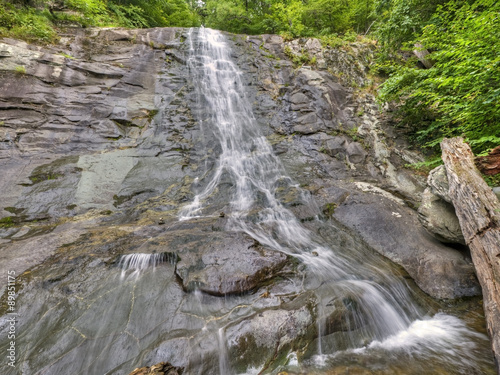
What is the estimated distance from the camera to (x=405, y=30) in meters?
8.26

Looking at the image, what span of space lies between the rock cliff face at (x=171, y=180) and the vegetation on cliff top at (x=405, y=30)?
3.66 ft

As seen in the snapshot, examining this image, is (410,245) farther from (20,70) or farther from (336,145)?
(20,70)

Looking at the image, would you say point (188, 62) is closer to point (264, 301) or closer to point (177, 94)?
point (177, 94)

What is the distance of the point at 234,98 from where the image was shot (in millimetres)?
10078

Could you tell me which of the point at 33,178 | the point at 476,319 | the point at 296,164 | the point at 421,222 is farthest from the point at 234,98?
the point at 476,319

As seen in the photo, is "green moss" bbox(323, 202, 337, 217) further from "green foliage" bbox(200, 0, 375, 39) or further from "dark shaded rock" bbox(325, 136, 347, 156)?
"green foliage" bbox(200, 0, 375, 39)

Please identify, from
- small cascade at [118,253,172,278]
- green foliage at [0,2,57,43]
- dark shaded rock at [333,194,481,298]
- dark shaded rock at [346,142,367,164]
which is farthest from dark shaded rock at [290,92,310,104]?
green foliage at [0,2,57,43]

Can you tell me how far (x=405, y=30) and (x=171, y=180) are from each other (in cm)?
1061

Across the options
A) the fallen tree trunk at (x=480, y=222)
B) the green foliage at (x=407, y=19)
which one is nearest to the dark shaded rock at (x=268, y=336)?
the fallen tree trunk at (x=480, y=222)

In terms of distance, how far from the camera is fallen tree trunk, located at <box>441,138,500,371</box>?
2.52m

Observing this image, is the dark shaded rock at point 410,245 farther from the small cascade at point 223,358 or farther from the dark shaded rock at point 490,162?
the small cascade at point 223,358

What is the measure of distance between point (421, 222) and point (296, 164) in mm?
4139

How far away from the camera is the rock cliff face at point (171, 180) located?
301cm

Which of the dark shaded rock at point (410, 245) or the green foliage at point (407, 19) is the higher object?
the green foliage at point (407, 19)
